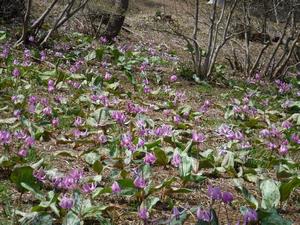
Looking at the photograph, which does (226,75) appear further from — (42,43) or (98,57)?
(42,43)

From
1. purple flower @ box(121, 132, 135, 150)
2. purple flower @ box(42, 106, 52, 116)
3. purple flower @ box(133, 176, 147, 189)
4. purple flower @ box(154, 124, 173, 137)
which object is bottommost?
purple flower @ box(42, 106, 52, 116)

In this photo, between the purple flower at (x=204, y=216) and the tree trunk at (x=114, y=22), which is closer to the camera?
the purple flower at (x=204, y=216)

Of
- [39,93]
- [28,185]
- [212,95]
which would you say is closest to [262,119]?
[212,95]

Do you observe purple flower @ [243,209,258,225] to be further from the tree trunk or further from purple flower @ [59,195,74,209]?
the tree trunk

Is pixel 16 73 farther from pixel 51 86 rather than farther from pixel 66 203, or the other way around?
pixel 66 203

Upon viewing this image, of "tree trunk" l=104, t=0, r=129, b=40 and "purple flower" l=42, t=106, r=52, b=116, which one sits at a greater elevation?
"purple flower" l=42, t=106, r=52, b=116

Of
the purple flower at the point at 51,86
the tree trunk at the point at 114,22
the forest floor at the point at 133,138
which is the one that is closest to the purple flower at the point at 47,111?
the forest floor at the point at 133,138

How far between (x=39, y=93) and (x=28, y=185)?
3.09m

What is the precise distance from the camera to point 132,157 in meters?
3.56

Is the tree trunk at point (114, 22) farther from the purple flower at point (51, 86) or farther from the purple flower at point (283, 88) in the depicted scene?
the purple flower at point (51, 86)

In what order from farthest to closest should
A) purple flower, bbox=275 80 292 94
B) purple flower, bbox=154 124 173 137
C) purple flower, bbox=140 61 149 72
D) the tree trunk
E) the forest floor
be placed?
the tree trunk, purple flower, bbox=275 80 292 94, purple flower, bbox=140 61 149 72, purple flower, bbox=154 124 173 137, the forest floor

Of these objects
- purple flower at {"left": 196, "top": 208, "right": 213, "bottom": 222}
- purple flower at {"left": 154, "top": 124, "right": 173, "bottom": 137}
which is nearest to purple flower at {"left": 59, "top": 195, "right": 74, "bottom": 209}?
purple flower at {"left": 196, "top": 208, "right": 213, "bottom": 222}

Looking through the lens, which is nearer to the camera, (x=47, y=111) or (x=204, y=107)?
(x=47, y=111)

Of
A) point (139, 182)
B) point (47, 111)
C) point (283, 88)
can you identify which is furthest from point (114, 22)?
point (139, 182)
